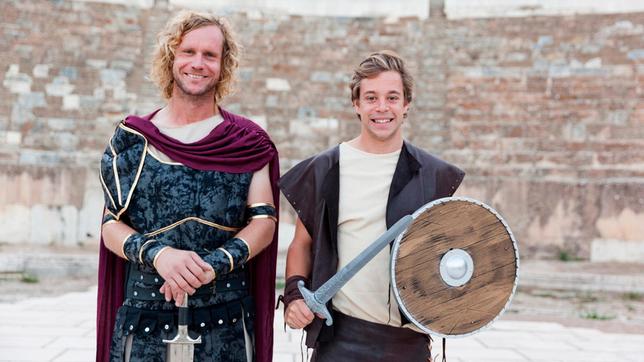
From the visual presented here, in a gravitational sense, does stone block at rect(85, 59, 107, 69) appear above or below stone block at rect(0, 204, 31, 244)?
above

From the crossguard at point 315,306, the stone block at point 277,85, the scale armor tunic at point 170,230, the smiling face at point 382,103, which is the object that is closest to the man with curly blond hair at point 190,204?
the scale armor tunic at point 170,230

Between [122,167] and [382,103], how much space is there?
0.97m

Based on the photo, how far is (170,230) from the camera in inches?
98.7

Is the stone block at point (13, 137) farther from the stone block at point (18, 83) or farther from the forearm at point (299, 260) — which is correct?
the forearm at point (299, 260)

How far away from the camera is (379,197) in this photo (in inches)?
101

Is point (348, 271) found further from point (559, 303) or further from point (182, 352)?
point (559, 303)

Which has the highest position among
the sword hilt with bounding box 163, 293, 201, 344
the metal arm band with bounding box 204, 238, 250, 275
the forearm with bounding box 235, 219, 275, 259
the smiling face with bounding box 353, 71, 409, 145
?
the smiling face with bounding box 353, 71, 409, 145

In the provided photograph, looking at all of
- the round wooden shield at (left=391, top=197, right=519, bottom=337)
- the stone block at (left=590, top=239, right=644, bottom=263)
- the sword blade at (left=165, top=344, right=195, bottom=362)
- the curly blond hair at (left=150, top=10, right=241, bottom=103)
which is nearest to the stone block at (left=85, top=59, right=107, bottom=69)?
the stone block at (left=590, top=239, right=644, bottom=263)

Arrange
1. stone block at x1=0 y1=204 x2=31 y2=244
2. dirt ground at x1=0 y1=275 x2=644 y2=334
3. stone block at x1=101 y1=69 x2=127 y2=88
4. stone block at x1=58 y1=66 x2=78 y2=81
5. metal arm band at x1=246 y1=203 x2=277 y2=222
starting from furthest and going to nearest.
A: stone block at x1=101 y1=69 x2=127 y2=88 → stone block at x1=58 y1=66 x2=78 y2=81 → stone block at x1=0 y1=204 x2=31 y2=244 → dirt ground at x1=0 y1=275 x2=644 y2=334 → metal arm band at x1=246 y1=203 x2=277 y2=222

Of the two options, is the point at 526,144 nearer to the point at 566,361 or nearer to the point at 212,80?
the point at 566,361

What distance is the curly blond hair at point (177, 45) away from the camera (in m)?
2.57

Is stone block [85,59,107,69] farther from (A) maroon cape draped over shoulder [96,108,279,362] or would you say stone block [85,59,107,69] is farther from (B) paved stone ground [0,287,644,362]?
(A) maroon cape draped over shoulder [96,108,279,362]

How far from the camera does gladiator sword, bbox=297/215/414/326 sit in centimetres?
223

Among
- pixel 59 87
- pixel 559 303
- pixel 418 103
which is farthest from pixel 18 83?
pixel 559 303
